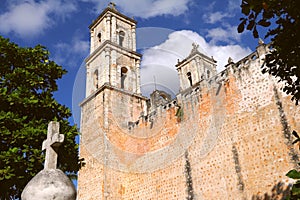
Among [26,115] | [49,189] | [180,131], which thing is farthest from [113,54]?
[49,189]

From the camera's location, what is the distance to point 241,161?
11.2m

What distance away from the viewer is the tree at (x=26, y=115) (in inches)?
258

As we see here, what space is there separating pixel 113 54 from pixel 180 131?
7.42m

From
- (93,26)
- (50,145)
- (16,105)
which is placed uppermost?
(93,26)

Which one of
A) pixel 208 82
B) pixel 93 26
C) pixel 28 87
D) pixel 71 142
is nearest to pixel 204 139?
pixel 208 82

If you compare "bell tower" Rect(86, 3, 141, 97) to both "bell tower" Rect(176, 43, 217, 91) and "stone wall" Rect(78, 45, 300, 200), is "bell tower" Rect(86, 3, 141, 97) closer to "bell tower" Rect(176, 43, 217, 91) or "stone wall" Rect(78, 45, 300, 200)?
"stone wall" Rect(78, 45, 300, 200)

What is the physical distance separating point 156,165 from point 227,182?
174 inches

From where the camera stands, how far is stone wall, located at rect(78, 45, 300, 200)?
34.6 ft

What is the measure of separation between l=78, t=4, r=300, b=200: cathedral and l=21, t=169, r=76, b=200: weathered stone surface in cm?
745

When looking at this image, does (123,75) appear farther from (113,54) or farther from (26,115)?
(26,115)

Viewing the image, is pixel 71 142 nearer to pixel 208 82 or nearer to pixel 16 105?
pixel 16 105

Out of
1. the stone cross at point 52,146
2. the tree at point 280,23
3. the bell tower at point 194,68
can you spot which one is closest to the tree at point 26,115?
the stone cross at point 52,146

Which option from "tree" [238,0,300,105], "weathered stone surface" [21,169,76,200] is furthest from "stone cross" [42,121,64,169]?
"tree" [238,0,300,105]

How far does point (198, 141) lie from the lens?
13.2 meters
